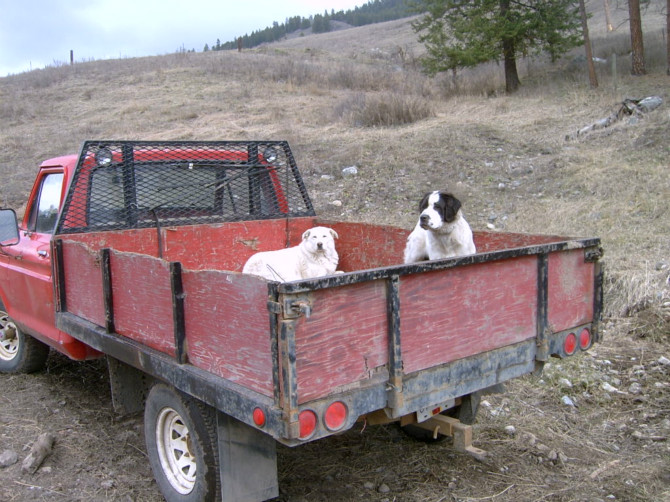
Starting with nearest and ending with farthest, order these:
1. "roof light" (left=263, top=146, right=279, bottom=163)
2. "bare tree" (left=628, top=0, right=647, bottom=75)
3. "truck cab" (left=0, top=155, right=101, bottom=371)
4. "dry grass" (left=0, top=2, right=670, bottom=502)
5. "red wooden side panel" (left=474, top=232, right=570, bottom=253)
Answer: "dry grass" (left=0, top=2, right=670, bottom=502) → "red wooden side panel" (left=474, top=232, right=570, bottom=253) → "truck cab" (left=0, top=155, right=101, bottom=371) → "roof light" (left=263, top=146, right=279, bottom=163) → "bare tree" (left=628, top=0, right=647, bottom=75)

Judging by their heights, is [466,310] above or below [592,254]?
below

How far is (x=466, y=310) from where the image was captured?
2902mm

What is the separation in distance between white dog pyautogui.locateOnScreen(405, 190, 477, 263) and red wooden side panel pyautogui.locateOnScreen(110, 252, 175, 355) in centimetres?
196

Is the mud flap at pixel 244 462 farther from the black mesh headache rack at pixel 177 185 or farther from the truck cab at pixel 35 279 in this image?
the black mesh headache rack at pixel 177 185

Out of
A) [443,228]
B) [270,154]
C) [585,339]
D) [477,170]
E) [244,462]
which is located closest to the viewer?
[244,462]

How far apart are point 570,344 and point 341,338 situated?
1.59 meters

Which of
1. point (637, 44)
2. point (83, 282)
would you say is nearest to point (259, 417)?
point (83, 282)

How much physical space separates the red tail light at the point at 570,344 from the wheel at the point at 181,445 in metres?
1.90

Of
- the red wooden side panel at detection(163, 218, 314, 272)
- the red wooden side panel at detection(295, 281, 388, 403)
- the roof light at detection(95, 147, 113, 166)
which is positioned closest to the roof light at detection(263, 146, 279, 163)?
the red wooden side panel at detection(163, 218, 314, 272)

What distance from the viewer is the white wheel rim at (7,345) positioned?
5285mm

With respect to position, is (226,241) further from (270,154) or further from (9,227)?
(9,227)

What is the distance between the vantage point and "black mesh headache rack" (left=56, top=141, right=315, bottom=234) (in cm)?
459

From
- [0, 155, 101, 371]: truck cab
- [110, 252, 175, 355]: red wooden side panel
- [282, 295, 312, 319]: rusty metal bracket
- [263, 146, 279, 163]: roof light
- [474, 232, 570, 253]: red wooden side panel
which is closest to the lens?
[282, 295, 312, 319]: rusty metal bracket

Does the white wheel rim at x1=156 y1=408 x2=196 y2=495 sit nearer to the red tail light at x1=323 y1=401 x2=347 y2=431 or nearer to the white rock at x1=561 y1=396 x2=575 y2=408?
the red tail light at x1=323 y1=401 x2=347 y2=431
